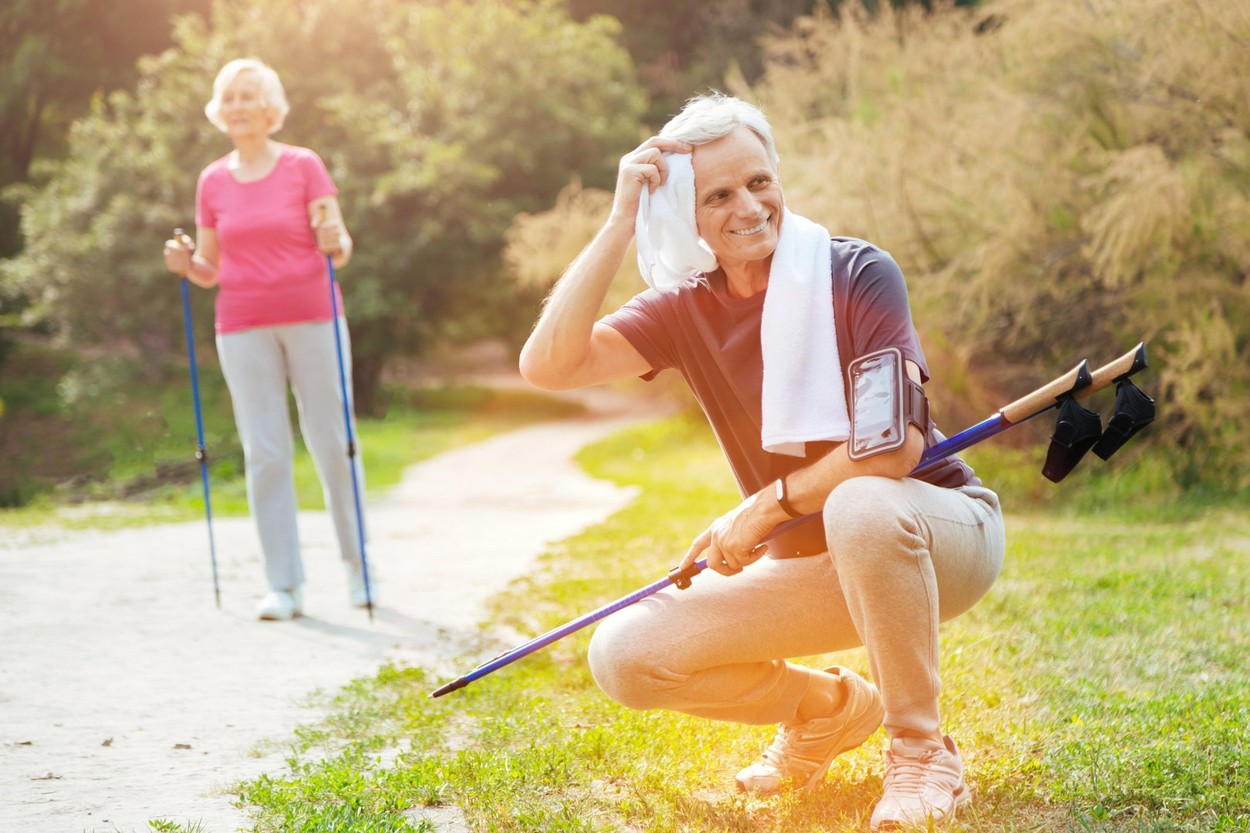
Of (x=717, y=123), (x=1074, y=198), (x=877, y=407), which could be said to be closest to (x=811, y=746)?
(x=877, y=407)

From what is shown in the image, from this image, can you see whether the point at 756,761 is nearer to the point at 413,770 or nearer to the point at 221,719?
the point at 413,770

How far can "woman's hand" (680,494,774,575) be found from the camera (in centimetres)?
264

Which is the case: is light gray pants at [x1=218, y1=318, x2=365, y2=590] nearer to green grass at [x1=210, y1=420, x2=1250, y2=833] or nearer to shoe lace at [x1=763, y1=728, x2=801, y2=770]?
green grass at [x1=210, y1=420, x2=1250, y2=833]

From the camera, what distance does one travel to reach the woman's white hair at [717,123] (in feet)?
9.00

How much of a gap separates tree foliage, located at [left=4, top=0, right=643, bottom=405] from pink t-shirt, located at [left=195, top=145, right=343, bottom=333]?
514 inches

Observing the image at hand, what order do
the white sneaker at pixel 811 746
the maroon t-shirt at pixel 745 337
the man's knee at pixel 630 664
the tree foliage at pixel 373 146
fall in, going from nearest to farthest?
the maroon t-shirt at pixel 745 337
the man's knee at pixel 630 664
the white sneaker at pixel 811 746
the tree foliage at pixel 373 146

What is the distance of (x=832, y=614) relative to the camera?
2.74 metres

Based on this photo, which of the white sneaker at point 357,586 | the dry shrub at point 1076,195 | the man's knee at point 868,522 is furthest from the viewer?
the dry shrub at point 1076,195

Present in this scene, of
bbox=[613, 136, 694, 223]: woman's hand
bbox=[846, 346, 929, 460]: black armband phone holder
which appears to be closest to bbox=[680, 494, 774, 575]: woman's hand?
bbox=[846, 346, 929, 460]: black armband phone holder

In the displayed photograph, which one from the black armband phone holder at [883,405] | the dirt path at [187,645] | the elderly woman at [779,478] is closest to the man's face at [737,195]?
the elderly woman at [779,478]

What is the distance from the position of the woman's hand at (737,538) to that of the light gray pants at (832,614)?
0.07 m

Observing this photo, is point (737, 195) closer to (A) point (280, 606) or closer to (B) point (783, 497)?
(B) point (783, 497)

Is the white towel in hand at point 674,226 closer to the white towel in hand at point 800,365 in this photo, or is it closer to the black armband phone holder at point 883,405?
the white towel in hand at point 800,365

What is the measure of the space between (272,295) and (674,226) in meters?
2.80
